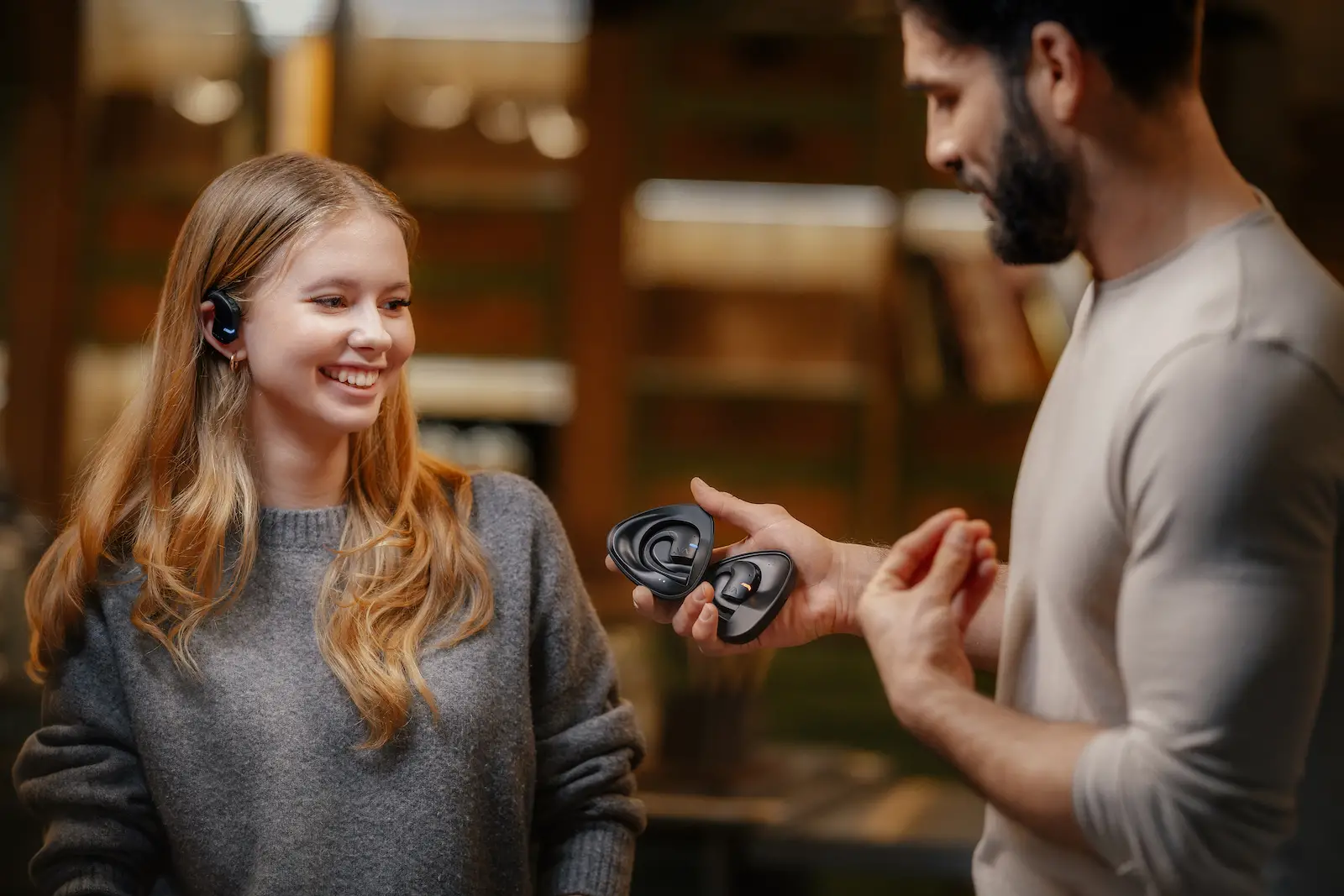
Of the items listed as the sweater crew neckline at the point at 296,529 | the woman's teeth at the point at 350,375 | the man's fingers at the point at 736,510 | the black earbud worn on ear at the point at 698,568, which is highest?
the woman's teeth at the point at 350,375

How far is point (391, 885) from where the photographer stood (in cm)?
135

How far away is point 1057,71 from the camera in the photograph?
1.08 meters

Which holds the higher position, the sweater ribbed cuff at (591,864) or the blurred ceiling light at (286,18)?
the blurred ceiling light at (286,18)

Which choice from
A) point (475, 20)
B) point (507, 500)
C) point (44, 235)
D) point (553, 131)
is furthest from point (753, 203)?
point (507, 500)

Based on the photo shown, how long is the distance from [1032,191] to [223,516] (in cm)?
81

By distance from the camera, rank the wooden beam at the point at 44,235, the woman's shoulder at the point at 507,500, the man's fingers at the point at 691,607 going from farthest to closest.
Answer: the wooden beam at the point at 44,235, the woman's shoulder at the point at 507,500, the man's fingers at the point at 691,607

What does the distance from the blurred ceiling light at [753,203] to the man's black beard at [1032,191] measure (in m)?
3.17

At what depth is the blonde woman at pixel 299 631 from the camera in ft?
4.41

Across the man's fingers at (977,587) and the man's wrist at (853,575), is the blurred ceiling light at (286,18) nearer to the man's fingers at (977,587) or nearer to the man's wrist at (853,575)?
the man's wrist at (853,575)

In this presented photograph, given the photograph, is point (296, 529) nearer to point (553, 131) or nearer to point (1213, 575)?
point (1213, 575)

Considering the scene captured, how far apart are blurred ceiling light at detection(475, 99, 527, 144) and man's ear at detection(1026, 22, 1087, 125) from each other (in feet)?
11.3

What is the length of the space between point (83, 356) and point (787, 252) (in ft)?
6.96

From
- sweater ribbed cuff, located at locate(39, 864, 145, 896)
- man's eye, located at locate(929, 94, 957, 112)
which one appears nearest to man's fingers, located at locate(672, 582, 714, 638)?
man's eye, located at locate(929, 94, 957, 112)

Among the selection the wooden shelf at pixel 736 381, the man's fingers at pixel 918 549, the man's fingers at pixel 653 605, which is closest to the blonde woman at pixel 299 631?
the man's fingers at pixel 653 605
